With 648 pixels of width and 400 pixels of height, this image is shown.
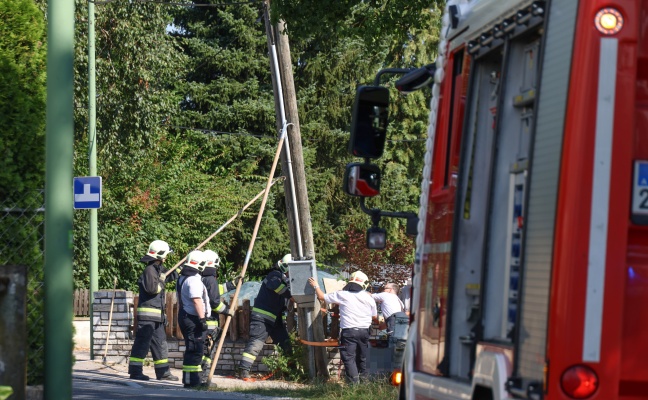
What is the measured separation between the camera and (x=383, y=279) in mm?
29250

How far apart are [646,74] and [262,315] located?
45.5ft

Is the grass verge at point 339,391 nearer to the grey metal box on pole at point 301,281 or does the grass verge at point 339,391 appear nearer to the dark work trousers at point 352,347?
the dark work trousers at point 352,347

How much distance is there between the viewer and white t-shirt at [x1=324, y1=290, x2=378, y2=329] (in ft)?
56.4

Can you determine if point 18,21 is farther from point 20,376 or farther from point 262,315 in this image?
point 262,315

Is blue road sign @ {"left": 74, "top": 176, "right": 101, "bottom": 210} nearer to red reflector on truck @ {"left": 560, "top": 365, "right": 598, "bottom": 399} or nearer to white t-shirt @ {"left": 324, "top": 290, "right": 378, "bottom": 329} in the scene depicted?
white t-shirt @ {"left": 324, "top": 290, "right": 378, "bottom": 329}

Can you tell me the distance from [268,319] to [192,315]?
121 centimetres

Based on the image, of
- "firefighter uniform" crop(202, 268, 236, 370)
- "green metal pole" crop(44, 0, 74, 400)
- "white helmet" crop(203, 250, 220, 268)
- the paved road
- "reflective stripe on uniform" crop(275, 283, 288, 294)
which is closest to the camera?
"green metal pole" crop(44, 0, 74, 400)

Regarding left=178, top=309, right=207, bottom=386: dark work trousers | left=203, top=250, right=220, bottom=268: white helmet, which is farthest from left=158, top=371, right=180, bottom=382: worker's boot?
left=203, top=250, right=220, bottom=268: white helmet

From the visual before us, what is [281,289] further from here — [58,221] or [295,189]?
[58,221]

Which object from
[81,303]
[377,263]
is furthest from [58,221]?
[81,303]

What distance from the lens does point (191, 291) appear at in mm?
17406

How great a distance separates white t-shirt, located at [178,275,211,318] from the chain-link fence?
29.2 feet

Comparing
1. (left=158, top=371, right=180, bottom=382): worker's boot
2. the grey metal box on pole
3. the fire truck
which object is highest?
the fire truck

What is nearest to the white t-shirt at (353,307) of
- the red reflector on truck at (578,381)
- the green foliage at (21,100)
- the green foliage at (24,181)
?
the green foliage at (21,100)
